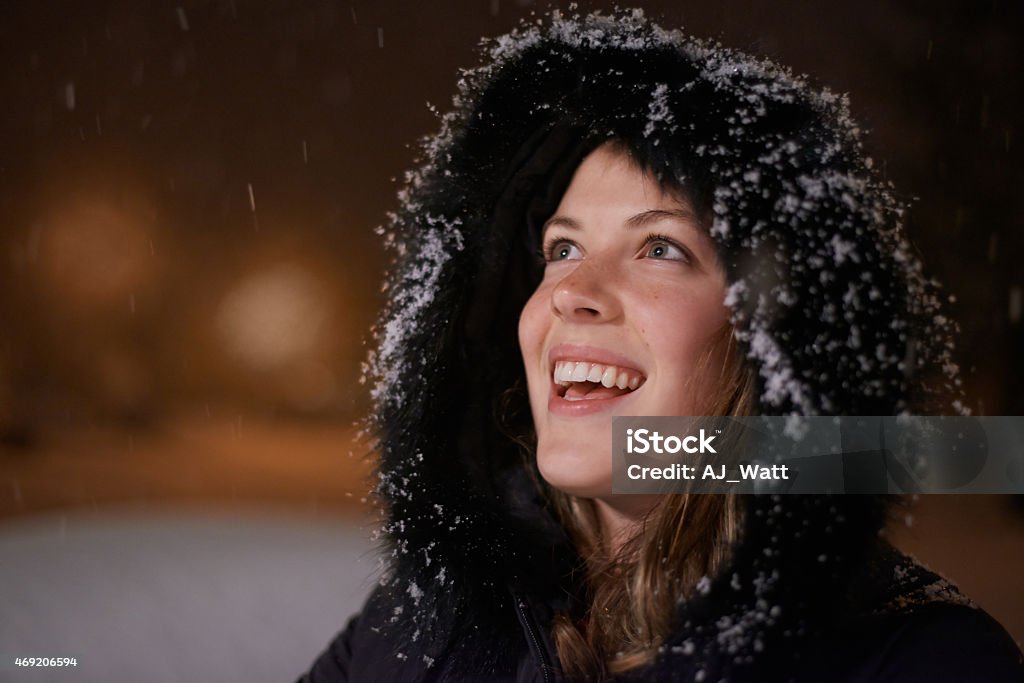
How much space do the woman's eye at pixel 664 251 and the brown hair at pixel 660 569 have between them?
86mm

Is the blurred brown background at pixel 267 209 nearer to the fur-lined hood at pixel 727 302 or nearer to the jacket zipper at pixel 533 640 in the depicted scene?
the fur-lined hood at pixel 727 302

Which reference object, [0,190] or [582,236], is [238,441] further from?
[582,236]

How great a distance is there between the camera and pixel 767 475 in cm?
72

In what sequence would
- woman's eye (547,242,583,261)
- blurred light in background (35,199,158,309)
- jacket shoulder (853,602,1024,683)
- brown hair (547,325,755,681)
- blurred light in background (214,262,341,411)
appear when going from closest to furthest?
jacket shoulder (853,602,1024,683)
brown hair (547,325,755,681)
woman's eye (547,242,583,261)
blurred light in background (35,199,158,309)
blurred light in background (214,262,341,411)

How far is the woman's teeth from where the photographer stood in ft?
2.63

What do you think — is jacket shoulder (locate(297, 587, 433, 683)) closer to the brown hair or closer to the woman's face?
the brown hair

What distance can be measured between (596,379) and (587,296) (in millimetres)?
88

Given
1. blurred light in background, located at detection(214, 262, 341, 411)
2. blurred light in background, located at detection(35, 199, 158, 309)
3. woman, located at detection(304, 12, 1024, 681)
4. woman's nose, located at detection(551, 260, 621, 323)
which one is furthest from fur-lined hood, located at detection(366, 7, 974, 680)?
blurred light in background, located at detection(214, 262, 341, 411)

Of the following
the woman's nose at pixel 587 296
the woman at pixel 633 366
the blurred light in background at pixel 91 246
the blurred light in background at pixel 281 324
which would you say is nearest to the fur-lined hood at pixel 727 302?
the woman at pixel 633 366

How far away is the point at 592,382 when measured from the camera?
819 millimetres

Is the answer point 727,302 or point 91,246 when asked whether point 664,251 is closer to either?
point 727,302

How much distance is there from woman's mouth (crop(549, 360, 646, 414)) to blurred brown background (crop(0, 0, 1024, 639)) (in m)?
0.35

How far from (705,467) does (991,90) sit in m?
0.77

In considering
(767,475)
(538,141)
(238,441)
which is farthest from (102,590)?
(767,475)
